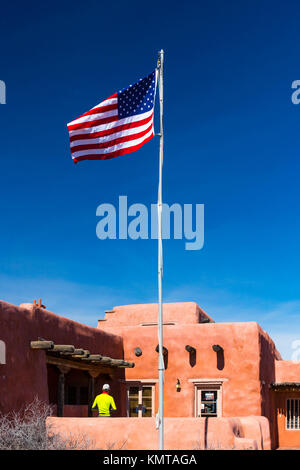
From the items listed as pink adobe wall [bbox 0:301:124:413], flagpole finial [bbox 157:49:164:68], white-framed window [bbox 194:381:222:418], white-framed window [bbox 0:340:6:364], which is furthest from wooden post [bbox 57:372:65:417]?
flagpole finial [bbox 157:49:164:68]

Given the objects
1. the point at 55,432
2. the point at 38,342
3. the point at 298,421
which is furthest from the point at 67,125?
the point at 298,421

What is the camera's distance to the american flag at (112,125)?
11.8 meters

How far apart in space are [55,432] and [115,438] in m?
1.45

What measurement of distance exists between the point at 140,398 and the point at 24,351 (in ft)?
25.1

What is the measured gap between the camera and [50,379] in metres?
20.3

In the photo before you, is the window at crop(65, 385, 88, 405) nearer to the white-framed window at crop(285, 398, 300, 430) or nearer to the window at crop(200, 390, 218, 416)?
the window at crop(200, 390, 218, 416)

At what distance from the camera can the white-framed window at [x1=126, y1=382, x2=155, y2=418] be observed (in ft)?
68.7

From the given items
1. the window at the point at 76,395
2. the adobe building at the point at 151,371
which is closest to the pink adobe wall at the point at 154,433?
the adobe building at the point at 151,371

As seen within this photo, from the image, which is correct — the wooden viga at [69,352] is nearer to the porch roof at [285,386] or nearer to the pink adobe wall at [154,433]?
the pink adobe wall at [154,433]

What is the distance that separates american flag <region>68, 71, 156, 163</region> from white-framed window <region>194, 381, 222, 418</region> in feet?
38.1

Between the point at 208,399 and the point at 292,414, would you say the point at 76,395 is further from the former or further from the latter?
the point at 292,414

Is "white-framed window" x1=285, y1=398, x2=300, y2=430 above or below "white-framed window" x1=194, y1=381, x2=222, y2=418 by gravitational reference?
below

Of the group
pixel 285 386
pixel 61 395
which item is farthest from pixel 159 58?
pixel 285 386

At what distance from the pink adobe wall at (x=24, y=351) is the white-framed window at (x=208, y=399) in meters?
5.76
